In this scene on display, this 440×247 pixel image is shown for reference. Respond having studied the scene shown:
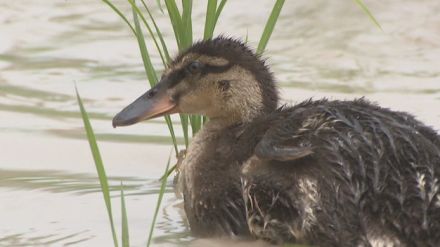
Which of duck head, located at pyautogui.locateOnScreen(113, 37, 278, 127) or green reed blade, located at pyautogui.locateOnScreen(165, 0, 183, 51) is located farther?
green reed blade, located at pyautogui.locateOnScreen(165, 0, 183, 51)

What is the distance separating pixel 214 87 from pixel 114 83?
2.70 m

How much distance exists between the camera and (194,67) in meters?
7.52

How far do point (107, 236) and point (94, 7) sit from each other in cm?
542

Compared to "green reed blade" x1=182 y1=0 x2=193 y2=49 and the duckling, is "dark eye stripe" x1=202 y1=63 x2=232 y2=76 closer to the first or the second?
the duckling

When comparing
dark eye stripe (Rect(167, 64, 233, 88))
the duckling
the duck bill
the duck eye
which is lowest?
the duckling

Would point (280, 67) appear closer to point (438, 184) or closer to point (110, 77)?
point (110, 77)

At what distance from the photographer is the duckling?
6.53 metres

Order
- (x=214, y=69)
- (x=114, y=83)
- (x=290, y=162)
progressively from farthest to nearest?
(x=114, y=83) < (x=214, y=69) < (x=290, y=162)

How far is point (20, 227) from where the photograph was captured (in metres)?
7.17

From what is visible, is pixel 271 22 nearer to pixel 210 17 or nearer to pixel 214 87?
pixel 210 17

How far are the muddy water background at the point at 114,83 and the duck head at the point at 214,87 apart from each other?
533mm

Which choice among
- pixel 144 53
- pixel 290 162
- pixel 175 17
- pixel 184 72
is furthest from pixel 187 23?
pixel 290 162

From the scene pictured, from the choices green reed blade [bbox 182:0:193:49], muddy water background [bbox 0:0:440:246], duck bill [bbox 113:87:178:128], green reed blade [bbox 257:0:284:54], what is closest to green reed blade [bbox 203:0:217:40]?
green reed blade [bbox 182:0:193:49]

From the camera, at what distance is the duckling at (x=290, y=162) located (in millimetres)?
6531
